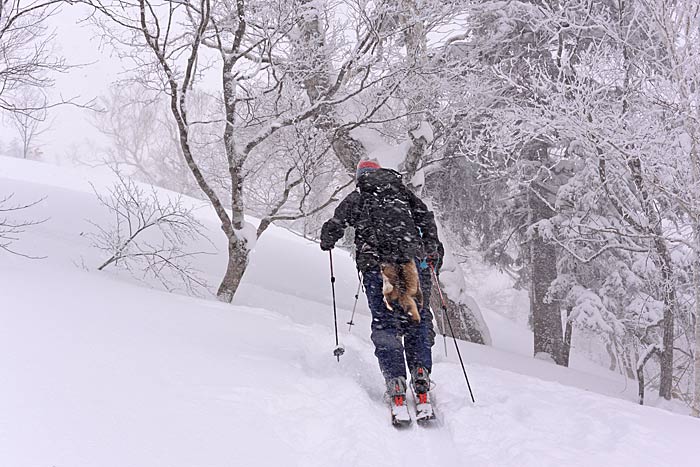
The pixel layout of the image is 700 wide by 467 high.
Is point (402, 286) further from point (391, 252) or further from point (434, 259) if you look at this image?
point (434, 259)

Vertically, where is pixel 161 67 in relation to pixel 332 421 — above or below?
above

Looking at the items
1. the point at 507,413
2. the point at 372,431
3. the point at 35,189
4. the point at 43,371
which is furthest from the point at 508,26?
the point at 35,189

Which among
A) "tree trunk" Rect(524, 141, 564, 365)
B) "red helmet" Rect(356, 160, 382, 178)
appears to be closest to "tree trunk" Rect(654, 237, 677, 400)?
"tree trunk" Rect(524, 141, 564, 365)

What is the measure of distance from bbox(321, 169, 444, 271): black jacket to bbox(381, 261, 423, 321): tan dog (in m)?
0.12

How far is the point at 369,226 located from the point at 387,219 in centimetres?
17

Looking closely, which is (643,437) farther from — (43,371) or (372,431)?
(43,371)

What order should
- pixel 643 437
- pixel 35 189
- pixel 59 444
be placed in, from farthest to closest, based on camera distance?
pixel 35 189
pixel 643 437
pixel 59 444

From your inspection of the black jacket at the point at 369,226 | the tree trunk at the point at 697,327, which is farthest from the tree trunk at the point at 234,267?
the tree trunk at the point at 697,327

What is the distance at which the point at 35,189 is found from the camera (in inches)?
568

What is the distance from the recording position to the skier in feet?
13.6

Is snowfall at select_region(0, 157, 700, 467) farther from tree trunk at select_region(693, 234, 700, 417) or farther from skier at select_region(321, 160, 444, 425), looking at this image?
tree trunk at select_region(693, 234, 700, 417)

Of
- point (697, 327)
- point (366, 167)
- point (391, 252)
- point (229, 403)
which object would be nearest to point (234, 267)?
point (366, 167)

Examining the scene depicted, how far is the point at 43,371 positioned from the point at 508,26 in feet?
31.9

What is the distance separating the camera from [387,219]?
4.35 meters
